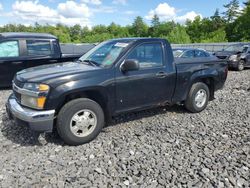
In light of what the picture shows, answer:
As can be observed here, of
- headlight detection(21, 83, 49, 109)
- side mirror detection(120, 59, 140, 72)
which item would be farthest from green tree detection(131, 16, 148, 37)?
headlight detection(21, 83, 49, 109)

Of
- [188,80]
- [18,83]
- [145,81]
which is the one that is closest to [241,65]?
[188,80]

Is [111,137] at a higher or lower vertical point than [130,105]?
lower

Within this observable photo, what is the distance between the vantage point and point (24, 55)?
8094 millimetres

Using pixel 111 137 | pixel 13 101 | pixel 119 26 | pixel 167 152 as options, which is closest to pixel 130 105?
pixel 111 137

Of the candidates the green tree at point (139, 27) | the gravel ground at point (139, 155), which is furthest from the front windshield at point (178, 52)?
the green tree at point (139, 27)

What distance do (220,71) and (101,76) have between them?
3365 mm

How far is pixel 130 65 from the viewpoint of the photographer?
446 cm

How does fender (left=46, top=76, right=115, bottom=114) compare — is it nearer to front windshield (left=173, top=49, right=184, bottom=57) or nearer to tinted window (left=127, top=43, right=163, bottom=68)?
tinted window (left=127, top=43, right=163, bottom=68)

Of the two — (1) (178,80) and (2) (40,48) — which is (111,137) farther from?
(2) (40,48)

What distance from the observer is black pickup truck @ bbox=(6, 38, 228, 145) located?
3.98m

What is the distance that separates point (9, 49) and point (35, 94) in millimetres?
4767

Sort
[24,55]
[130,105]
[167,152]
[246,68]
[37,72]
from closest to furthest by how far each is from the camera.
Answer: [167,152], [37,72], [130,105], [24,55], [246,68]

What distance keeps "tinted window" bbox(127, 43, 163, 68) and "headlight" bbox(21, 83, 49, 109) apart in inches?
64.5

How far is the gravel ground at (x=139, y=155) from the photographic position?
3.37m
